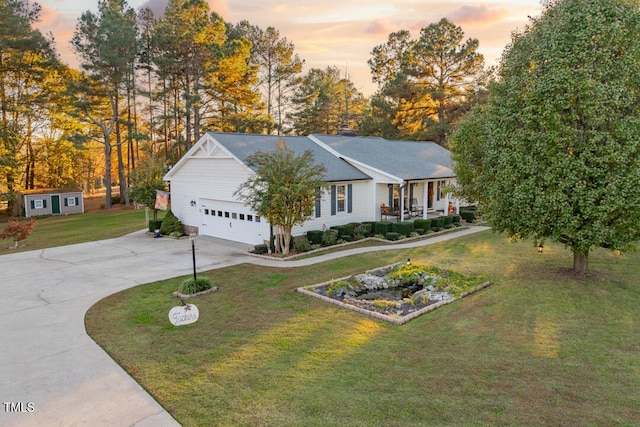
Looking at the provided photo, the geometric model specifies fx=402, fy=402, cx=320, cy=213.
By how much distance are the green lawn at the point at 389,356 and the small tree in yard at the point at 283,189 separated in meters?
3.83

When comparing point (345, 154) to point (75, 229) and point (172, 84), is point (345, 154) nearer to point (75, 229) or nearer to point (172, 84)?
point (75, 229)

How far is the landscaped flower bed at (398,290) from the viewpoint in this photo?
9969 millimetres

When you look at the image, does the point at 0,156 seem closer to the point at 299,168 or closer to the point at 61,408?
the point at 299,168

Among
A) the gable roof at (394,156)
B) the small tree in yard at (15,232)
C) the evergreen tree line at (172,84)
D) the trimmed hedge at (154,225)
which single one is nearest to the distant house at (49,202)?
the evergreen tree line at (172,84)

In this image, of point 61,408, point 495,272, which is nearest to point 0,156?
point 61,408

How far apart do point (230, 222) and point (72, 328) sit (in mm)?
10766

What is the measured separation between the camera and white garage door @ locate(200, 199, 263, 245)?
18225 mm

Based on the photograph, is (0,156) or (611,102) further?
(0,156)

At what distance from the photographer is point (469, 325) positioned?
8922 mm

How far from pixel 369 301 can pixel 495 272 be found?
16.5ft

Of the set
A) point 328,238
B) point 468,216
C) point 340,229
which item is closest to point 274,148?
point 340,229

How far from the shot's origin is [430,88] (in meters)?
39.7

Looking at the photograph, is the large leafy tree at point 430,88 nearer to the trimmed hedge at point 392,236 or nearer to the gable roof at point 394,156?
the gable roof at point 394,156

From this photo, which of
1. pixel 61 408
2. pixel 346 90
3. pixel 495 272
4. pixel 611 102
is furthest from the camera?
pixel 346 90
